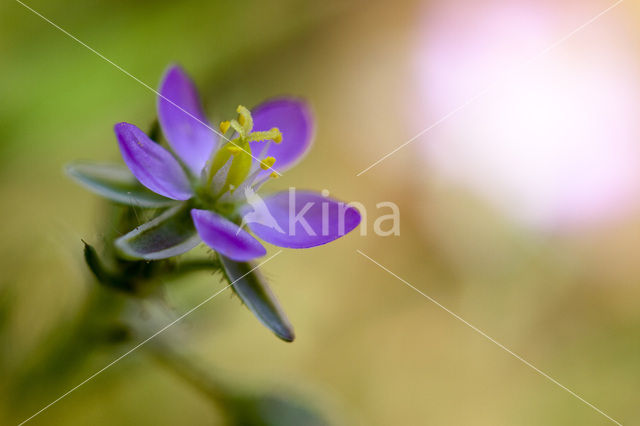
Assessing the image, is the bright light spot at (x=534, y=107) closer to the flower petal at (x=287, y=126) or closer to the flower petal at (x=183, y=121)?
the flower petal at (x=287, y=126)

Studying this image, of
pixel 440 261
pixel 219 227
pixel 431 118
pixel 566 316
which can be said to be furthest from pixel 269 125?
pixel 566 316

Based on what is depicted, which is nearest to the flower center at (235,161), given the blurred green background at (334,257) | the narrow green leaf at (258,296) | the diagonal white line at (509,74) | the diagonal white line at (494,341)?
the narrow green leaf at (258,296)

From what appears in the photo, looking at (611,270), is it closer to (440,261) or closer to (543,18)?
(440,261)

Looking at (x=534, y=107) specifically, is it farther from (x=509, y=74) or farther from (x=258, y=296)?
(x=258, y=296)

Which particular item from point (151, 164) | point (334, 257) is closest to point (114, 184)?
point (151, 164)

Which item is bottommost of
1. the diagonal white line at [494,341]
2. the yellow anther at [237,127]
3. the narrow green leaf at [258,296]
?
the diagonal white line at [494,341]

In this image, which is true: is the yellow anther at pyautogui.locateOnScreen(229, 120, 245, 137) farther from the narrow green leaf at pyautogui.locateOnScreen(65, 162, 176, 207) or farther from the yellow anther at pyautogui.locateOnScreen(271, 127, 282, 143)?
the narrow green leaf at pyautogui.locateOnScreen(65, 162, 176, 207)
